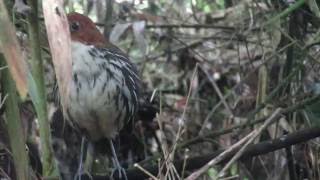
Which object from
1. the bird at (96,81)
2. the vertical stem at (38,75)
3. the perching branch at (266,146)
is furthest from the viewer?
the bird at (96,81)

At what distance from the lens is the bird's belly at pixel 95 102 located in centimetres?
273

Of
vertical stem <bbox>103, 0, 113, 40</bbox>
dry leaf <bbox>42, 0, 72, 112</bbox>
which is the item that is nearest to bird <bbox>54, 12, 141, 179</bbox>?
vertical stem <bbox>103, 0, 113, 40</bbox>

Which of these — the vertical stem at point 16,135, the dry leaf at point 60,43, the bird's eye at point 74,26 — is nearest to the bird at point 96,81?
the bird's eye at point 74,26

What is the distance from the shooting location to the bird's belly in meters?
2.73

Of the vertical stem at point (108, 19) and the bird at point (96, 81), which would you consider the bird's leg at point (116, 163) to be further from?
the vertical stem at point (108, 19)

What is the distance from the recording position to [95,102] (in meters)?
2.81

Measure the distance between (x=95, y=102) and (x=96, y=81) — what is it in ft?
0.36

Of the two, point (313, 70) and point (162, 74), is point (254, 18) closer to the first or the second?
point (313, 70)

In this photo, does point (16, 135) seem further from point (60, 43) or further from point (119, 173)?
point (119, 173)

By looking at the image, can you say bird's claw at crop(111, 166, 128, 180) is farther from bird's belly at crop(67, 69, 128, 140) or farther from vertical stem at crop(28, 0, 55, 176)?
vertical stem at crop(28, 0, 55, 176)

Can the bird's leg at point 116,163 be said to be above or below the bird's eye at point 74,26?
below

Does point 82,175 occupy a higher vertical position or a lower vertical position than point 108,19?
lower

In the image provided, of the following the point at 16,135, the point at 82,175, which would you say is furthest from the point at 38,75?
the point at 82,175

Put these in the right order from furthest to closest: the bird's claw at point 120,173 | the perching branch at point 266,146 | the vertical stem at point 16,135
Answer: the bird's claw at point 120,173 < the perching branch at point 266,146 < the vertical stem at point 16,135
